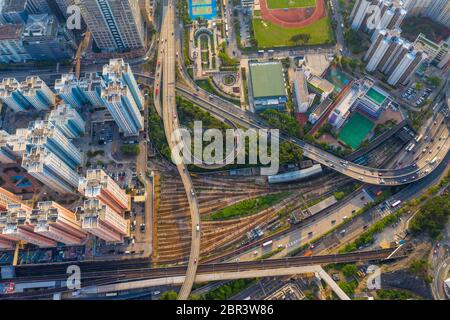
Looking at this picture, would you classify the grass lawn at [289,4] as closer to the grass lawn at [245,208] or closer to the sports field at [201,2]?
the sports field at [201,2]

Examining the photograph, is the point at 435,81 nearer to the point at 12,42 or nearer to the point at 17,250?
the point at 17,250

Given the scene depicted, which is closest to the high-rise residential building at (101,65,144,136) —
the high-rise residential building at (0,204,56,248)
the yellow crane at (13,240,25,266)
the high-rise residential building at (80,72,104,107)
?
the high-rise residential building at (80,72,104,107)

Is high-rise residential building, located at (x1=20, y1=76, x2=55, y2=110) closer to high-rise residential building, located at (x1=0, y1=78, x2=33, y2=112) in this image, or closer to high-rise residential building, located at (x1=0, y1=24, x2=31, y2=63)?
high-rise residential building, located at (x1=0, y1=78, x2=33, y2=112)

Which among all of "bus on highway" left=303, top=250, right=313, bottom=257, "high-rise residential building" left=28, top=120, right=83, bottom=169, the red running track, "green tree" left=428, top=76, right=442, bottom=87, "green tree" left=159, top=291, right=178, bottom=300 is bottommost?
"green tree" left=159, top=291, right=178, bottom=300

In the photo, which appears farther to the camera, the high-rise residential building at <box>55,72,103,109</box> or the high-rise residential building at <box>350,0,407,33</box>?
the high-rise residential building at <box>350,0,407,33</box>

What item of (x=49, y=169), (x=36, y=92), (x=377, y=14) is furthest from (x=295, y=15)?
(x=49, y=169)

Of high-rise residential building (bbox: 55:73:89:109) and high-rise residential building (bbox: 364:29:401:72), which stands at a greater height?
high-rise residential building (bbox: 364:29:401:72)
